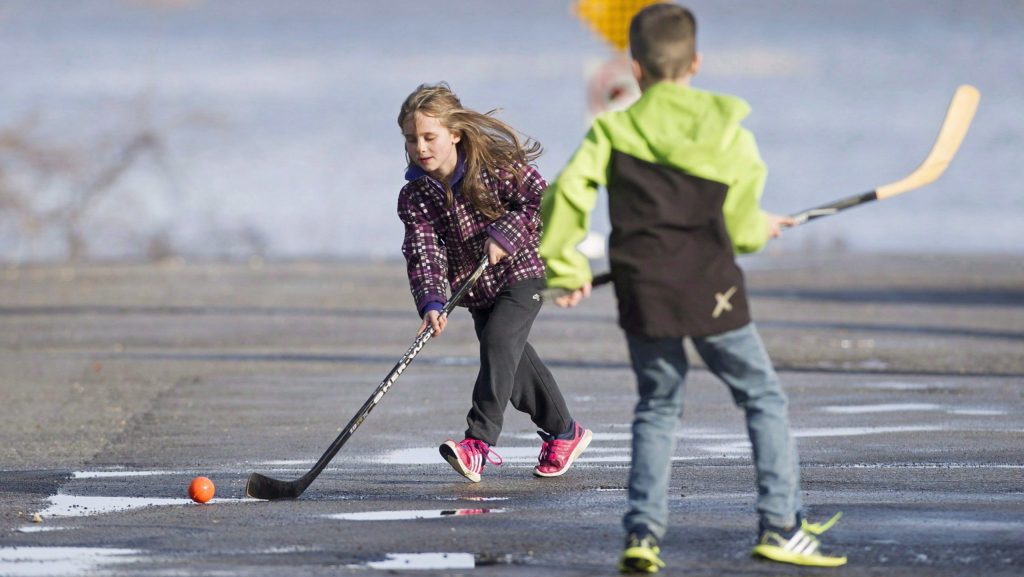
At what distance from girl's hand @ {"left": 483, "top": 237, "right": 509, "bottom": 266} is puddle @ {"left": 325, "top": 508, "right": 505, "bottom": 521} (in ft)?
3.89

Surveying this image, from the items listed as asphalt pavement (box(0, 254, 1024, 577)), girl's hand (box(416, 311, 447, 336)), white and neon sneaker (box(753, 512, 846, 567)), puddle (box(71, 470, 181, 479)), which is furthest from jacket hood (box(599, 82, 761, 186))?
puddle (box(71, 470, 181, 479))

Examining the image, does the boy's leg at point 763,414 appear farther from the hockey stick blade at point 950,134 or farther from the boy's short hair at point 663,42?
the hockey stick blade at point 950,134

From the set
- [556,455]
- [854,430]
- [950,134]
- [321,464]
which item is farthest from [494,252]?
[854,430]

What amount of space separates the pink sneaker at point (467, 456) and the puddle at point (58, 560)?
184 cm

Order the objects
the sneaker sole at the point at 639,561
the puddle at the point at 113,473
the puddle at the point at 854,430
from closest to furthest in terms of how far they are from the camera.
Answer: the sneaker sole at the point at 639,561
the puddle at the point at 113,473
the puddle at the point at 854,430

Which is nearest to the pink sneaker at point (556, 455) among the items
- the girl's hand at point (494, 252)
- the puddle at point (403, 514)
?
the girl's hand at point (494, 252)

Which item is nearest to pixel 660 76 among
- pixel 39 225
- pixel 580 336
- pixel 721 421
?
pixel 721 421

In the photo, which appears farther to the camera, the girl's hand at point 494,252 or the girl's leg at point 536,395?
the girl's leg at point 536,395

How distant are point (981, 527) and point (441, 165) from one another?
275 cm

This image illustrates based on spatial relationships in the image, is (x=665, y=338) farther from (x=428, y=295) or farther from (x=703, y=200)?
(x=428, y=295)

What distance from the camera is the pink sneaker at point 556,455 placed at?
8188 mm

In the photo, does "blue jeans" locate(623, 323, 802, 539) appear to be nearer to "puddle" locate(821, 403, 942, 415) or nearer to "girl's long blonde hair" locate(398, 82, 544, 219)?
"girl's long blonde hair" locate(398, 82, 544, 219)

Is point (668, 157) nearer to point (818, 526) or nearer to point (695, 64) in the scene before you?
point (695, 64)

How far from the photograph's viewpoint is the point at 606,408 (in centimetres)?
1119
